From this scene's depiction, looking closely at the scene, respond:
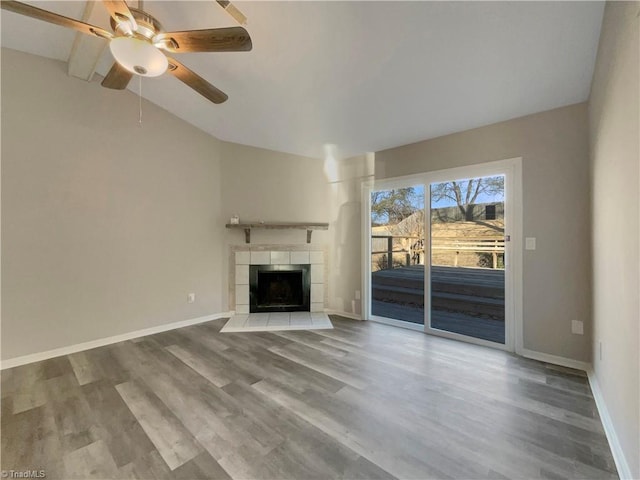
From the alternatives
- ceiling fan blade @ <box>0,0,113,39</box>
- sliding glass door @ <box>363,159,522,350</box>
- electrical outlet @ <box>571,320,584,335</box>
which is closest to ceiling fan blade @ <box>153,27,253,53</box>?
ceiling fan blade @ <box>0,0,113,39</box>

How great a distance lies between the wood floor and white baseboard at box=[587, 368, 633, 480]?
39 mm

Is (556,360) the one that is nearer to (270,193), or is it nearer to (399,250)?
(399,250)

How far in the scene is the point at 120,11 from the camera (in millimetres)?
1436

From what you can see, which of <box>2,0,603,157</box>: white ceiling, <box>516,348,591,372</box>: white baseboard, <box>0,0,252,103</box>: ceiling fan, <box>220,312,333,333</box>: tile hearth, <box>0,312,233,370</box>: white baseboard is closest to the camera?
<box>0,0,252,103</box>: ceiling fan

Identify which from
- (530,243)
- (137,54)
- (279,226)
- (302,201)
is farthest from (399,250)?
(137,54)

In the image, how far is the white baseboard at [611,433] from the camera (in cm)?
128

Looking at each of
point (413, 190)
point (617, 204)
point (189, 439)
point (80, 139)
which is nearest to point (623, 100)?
point (617, 204)

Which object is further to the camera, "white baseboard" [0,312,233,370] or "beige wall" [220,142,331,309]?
"beige wall" [220,142,331,309]

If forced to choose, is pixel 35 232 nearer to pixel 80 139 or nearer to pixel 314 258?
pixel 80 139

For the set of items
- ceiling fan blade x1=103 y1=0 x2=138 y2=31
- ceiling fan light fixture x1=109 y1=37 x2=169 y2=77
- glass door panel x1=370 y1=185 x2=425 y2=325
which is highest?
ceiling fan blade x1=103 y1=0 x2=138 y2=31

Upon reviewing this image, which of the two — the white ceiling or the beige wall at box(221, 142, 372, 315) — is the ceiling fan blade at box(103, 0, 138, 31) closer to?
the white ceiling

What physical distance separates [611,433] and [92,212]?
4.64m

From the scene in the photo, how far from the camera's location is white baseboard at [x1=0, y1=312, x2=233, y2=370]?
2.47 m

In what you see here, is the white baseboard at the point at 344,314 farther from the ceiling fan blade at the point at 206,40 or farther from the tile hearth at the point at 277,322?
the ceiling fan blade at the point at 206,40
